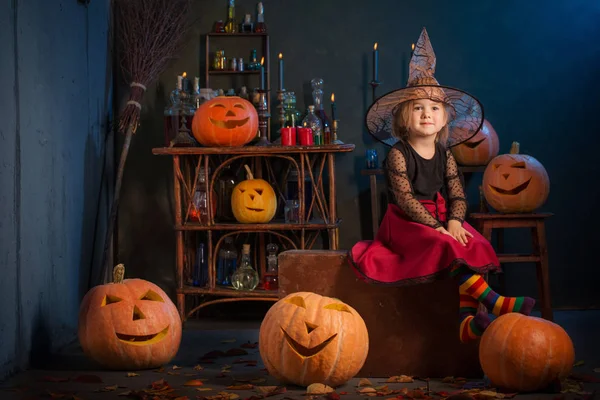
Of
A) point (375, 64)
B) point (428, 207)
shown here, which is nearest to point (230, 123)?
point (375, 64)

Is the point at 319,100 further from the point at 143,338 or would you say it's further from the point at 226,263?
the point at 143,338

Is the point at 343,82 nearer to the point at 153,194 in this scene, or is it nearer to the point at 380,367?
the point at 153,194

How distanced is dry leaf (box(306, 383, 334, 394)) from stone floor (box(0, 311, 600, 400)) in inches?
1.2

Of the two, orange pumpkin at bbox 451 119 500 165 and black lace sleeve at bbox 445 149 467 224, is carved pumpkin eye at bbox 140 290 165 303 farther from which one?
orange pumpkin at bbox 451 119 500 165

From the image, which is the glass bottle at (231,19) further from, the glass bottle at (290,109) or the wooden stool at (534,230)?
the wooden stool at (534,230)

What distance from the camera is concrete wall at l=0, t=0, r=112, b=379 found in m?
3.79

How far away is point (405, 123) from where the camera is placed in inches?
158

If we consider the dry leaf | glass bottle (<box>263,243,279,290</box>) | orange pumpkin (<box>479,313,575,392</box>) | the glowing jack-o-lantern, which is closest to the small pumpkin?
glass bottle (<box>263,243,279,290</box>)

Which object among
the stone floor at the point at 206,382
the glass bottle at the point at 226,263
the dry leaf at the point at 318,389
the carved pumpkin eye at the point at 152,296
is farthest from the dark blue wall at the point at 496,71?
the dry leaf at the point at 318,389

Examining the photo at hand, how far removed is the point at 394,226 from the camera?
381 cm

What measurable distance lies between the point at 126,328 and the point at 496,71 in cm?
308

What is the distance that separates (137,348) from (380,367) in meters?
1.12

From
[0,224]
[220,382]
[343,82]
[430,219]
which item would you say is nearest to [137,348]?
[220,382]

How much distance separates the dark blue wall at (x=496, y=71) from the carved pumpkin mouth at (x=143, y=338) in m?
1.98
